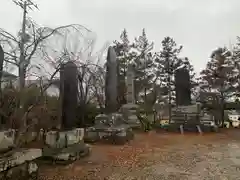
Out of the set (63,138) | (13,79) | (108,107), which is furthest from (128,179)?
(108,107)

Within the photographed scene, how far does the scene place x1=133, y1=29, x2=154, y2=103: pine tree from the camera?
81.7 ft

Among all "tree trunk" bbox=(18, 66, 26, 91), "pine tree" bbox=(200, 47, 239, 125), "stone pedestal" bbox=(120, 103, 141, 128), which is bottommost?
"stone pedestal" bbox=(120, 103, 141, 128)

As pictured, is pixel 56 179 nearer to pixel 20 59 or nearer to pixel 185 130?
pixel 20 59

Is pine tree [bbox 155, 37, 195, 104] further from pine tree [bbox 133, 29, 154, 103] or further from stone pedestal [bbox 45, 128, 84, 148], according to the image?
stone pedestal [bbox 45, 128, 84, 148]

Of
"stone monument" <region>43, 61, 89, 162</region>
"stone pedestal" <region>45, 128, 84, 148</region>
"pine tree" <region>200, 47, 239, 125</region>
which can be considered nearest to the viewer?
"stone monument" <region>43, 61, 89, 162</region>

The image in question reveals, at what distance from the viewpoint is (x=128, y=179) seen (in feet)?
15.4

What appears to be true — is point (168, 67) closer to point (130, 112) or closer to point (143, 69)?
point (143, 69)

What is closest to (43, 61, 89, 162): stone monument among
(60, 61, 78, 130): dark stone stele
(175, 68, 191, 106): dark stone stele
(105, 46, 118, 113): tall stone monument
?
(60, 61, 78, 130): dark stone stele

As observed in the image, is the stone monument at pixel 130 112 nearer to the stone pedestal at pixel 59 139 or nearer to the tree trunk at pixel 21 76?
the stone pedestal at pixel 59 139

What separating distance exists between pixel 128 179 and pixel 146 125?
32.7 ft

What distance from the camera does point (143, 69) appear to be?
26016 mm

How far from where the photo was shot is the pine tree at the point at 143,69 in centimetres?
2489

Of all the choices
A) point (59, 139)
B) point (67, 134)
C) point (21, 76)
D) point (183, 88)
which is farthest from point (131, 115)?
point (21, 76)

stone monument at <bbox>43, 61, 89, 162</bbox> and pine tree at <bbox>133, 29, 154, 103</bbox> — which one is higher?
pine tree at <bbox>133, 29, 154, 103</bbox>
